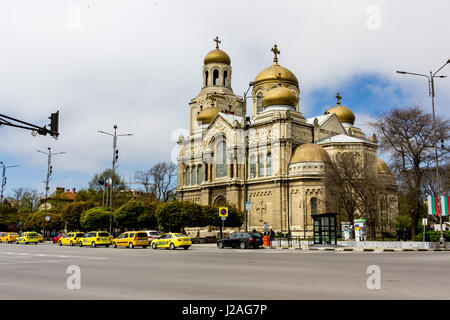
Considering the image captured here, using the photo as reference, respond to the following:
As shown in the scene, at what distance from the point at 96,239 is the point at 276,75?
128 feet

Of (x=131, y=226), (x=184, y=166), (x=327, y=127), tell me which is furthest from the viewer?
(x=184, y=166)

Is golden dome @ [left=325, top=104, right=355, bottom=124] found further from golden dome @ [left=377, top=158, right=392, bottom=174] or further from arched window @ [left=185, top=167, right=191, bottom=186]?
arched window @ [left=185, top=167, right=191, bottom=186]

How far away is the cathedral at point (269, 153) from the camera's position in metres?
52.9

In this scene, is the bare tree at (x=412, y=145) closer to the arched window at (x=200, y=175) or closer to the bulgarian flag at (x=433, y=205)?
the bulgarian flag at (x=433, y=205)

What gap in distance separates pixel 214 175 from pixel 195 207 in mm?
14804

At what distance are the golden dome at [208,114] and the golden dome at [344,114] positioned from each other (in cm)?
1760

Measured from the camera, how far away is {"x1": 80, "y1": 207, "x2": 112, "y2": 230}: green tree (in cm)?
5616

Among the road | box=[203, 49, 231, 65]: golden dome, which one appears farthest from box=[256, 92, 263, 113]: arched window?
the road

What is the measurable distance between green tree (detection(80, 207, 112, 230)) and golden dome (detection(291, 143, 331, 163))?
24959 mm

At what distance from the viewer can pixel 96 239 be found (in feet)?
127
